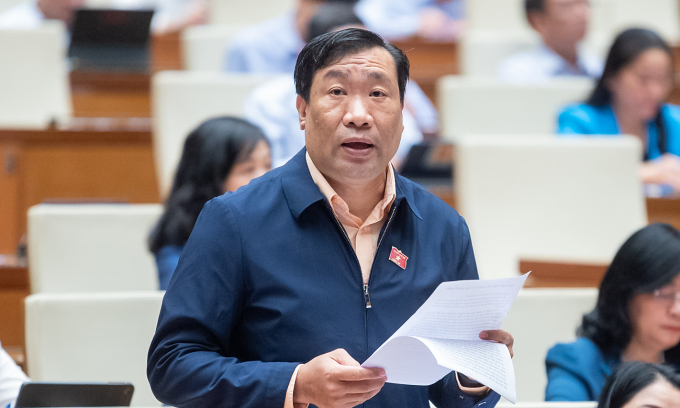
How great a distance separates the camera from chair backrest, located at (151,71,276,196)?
239 centimetres

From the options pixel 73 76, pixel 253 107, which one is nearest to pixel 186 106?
pixel 253 107

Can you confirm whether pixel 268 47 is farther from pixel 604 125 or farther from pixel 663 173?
pixel 663 173

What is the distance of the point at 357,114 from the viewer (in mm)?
855

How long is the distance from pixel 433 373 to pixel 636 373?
1.39ft

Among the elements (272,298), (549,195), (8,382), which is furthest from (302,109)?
(549,195)

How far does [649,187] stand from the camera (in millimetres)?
2215

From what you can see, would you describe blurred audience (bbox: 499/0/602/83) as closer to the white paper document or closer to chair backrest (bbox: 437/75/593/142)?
chair backrest (bbox: 437/75/593/142)

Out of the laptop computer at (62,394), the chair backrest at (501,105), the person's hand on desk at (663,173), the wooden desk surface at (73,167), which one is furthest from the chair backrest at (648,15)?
the laptop computer at (62,394)

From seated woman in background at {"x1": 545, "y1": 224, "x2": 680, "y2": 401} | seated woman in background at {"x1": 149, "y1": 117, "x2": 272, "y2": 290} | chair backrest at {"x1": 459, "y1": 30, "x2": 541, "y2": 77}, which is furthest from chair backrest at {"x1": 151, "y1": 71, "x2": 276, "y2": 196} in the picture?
seated woman in background at {"x1": 545, "y1": 224, "x2": 680, "y2": 401}

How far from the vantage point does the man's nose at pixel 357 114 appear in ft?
2.81

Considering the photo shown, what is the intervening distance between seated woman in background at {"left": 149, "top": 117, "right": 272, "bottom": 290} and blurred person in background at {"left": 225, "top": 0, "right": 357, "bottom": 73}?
46.7 inches

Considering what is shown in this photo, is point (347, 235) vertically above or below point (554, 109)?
above

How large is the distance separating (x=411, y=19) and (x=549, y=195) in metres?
1.56

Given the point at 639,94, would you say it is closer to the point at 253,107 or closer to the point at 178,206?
the point at 253,107
